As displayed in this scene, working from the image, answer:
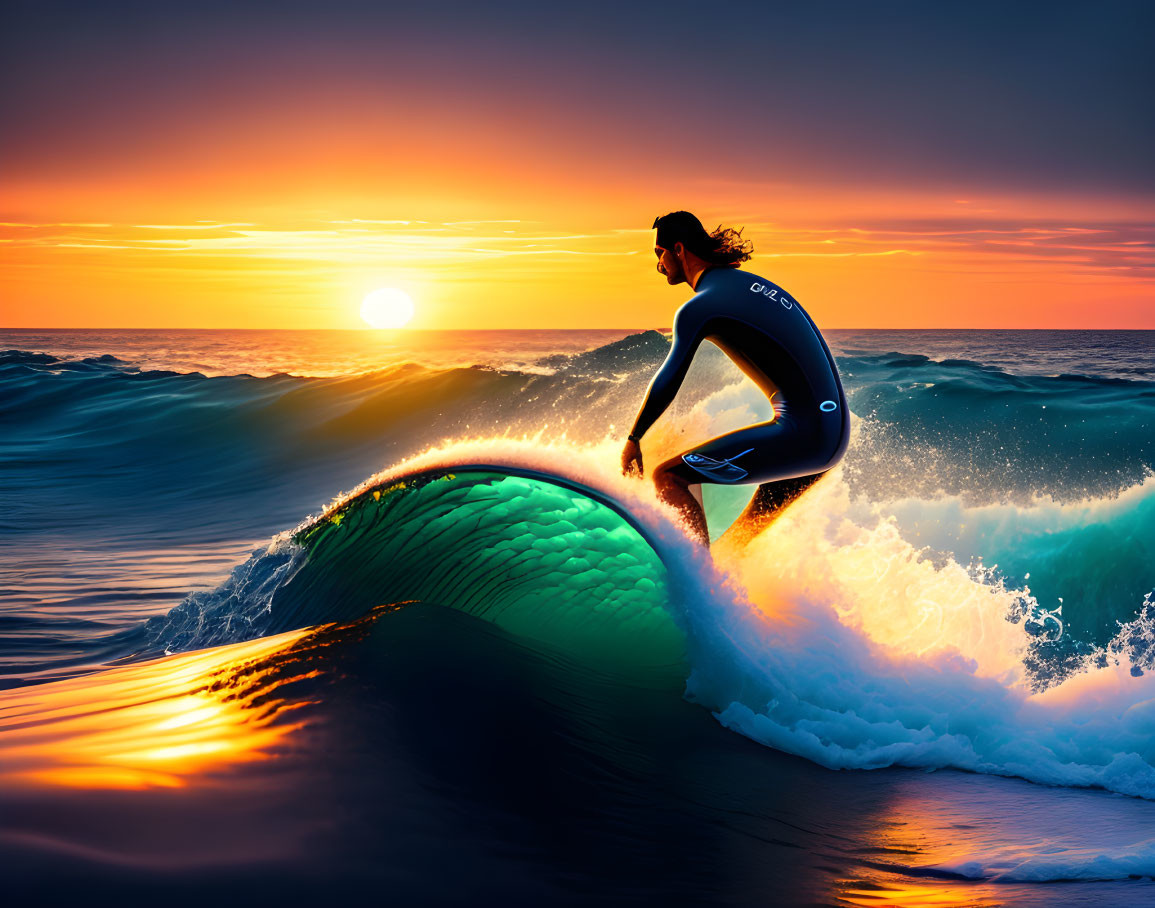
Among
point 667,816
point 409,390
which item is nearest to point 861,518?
point 667,816

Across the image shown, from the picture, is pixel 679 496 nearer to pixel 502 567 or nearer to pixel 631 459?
pixel 631 459

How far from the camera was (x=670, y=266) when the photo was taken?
12.0ft

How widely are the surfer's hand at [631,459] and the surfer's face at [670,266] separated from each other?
2.49ft

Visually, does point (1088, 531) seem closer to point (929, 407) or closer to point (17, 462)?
point (929, 407)

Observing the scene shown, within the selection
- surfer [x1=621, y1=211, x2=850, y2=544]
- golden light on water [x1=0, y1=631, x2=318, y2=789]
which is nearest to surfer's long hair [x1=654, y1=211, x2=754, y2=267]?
surfer [x1=621, y1=211, x2=850, y2=544]

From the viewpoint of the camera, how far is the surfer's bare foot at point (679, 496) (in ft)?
11.6

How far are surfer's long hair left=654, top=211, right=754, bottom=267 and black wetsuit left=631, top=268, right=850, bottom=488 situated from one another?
63 mm

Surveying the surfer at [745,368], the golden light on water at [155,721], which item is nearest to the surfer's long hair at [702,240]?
the surfer at [745,368]

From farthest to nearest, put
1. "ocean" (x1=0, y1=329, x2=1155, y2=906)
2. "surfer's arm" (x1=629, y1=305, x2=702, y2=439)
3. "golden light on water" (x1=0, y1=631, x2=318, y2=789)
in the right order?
"surfer's arm" (x1=629, y1=305, x2=702, y2=439)
"golden light on water" (x1=0, y1=631, x2=318, y2=789)
"ocean" (x1=0, y1=329, x2=1155, y2=906)

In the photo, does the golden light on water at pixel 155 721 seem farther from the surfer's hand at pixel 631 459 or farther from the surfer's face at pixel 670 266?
the surfer's face at pixel 670 266

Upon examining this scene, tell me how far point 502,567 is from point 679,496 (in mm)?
1159

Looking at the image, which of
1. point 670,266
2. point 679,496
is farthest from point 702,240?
point 679,496

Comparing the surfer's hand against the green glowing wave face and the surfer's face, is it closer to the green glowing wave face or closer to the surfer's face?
the green glowing wave face

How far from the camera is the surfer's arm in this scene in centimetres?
336
